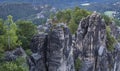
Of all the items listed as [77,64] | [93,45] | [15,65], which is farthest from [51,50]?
[93,45]

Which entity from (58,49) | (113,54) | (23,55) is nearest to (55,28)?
(58,49)

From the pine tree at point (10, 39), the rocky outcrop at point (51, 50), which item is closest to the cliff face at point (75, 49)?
the rocky outcrop at point (51, 50)

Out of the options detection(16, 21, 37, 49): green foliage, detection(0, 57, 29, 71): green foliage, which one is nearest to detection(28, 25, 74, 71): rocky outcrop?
detection(16, 21, 37, 49): green foliage

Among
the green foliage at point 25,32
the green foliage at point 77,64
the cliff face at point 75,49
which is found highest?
the green foliage at point 25,32

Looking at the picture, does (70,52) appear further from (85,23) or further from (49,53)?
(85,23)

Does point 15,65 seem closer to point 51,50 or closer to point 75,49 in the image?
point 51,50

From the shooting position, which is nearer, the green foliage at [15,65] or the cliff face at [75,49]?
the green foliage at [15,65]

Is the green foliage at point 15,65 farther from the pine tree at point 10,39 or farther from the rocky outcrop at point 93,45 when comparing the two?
the rocky outcrop at point 93,45
